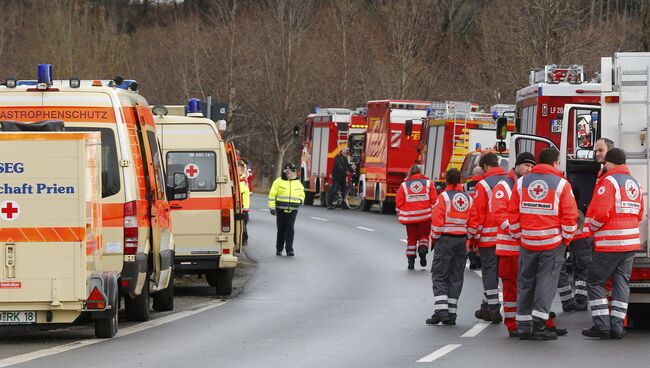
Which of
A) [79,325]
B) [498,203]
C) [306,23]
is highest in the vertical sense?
[306,23]

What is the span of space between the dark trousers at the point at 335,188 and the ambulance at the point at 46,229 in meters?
31.6

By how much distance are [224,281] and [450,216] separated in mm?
4799

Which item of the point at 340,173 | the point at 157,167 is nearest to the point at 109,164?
the point at 157,167

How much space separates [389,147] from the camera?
41.5 metres

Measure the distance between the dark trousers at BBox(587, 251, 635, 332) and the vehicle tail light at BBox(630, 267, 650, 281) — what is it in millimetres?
321

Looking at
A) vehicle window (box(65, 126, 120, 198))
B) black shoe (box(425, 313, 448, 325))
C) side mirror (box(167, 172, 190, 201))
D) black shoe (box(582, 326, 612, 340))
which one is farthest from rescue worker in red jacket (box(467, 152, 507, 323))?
vehicle window (box(65, 126, 120, 198))

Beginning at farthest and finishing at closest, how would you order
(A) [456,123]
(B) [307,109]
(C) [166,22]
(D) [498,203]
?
(C) [166,22] < (B) [307,109] < (A) [456,123] < (D) [498,203]

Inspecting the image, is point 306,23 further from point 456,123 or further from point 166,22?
point 456,123

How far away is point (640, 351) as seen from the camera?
1291 centimetres

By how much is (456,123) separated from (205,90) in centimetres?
3632

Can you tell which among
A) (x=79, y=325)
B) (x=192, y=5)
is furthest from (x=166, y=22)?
(x=79, y=325)

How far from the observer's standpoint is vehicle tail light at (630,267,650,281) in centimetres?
1429

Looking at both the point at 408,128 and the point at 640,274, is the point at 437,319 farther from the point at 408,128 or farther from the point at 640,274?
the point at 408,128

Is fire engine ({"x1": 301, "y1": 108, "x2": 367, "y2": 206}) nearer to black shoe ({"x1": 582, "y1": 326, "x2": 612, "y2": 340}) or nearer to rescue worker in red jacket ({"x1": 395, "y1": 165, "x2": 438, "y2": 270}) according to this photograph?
rescue worker in red jacket ({"x1": 395, "y1": 165, "x2": 438, "y2": 270})
